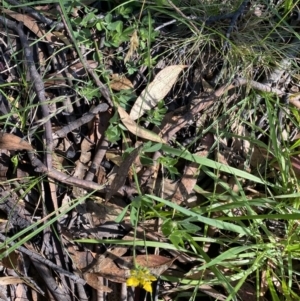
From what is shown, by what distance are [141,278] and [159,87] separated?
65cm

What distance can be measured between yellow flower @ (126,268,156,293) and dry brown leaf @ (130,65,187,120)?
546 millimetres

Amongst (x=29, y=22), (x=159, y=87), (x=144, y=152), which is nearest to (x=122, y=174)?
(x=144, y=152)

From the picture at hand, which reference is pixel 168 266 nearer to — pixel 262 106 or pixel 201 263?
pixel 201 263

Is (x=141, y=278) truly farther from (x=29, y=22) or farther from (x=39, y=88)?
(x=29, y=22)

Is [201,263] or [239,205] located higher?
[239,205]

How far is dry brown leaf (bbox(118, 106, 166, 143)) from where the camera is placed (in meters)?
1.71

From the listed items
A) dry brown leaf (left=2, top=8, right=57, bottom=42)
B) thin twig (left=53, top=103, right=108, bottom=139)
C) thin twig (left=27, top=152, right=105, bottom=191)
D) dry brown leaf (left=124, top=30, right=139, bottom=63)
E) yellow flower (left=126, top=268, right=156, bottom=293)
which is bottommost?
yellow flower (left=126, top=268, right=156, bottom=293)

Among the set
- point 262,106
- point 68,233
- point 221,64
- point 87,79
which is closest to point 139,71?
point 87,79

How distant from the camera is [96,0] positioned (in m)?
1.73

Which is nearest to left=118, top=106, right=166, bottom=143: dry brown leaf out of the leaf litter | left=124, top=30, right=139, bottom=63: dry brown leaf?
the leaf litter

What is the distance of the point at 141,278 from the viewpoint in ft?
5.09

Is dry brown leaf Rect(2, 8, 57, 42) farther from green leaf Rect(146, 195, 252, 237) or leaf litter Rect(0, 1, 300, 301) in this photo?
green leaf Rect(146, 195, 252, 237)

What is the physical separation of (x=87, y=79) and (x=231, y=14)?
56 cm

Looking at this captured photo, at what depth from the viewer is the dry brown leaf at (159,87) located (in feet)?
5.73
